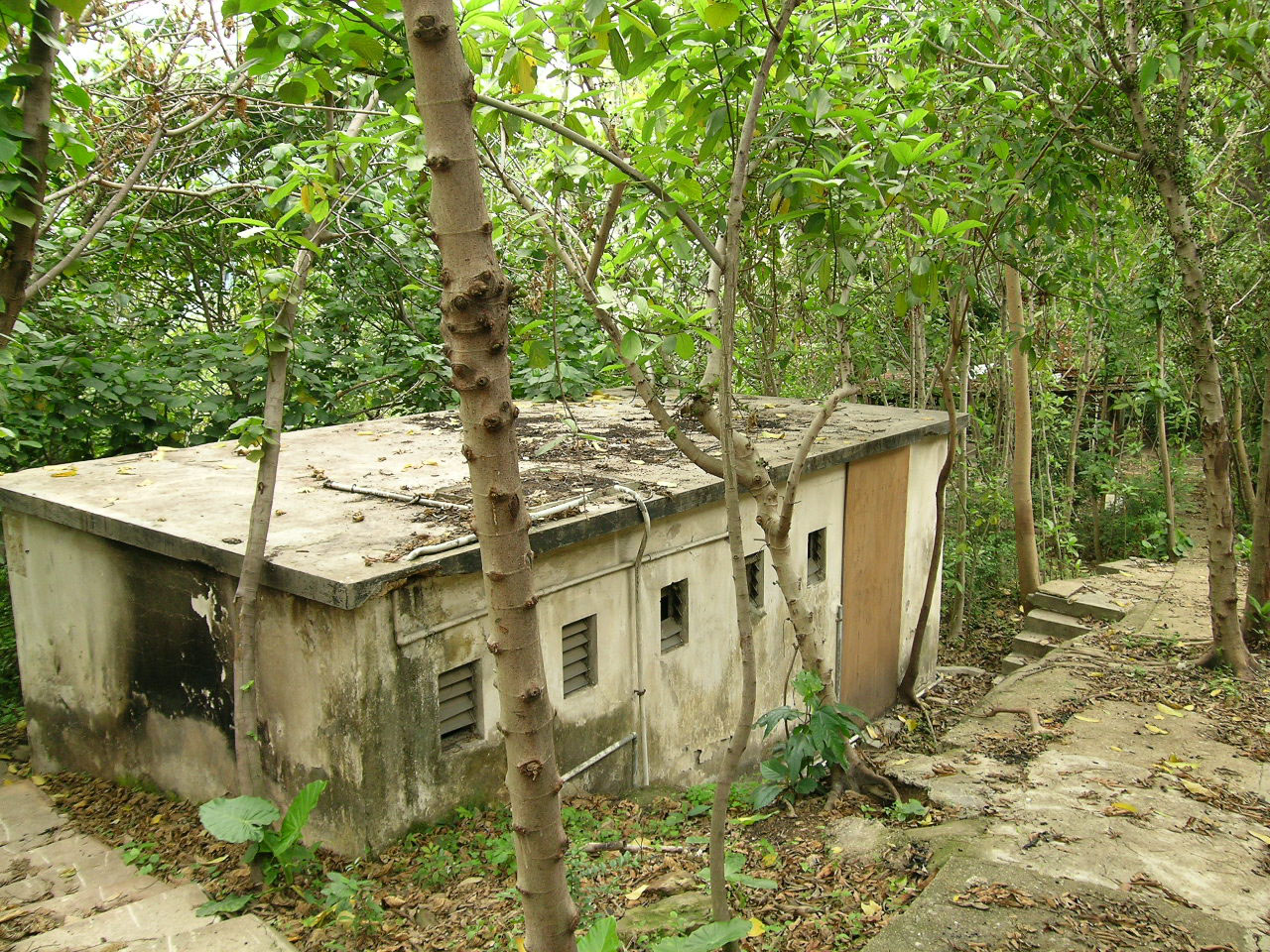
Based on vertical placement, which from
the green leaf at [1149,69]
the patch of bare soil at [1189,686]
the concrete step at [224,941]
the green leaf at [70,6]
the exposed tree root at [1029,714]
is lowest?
the exposed tree root at [1029,714]

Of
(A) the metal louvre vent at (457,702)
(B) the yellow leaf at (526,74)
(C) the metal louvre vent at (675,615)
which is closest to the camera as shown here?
(B) the yellow leaf at (526,74)

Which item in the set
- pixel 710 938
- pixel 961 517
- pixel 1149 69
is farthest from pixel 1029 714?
pixel 710 938

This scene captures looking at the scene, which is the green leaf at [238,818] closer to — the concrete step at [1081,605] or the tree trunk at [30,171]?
the tree trunk at [30,171]

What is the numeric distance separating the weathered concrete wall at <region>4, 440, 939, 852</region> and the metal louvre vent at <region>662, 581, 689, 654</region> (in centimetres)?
7

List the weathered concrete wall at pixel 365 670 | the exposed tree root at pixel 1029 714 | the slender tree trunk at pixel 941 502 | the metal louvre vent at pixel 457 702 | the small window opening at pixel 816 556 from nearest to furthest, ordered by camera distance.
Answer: the weathered concrete wall at pixel 365 670 < the metal louvre vent at pixel 457 702 < the slender tree trunk at pixel 941 502 < the exposed tree root at pixel 1029 714 < the small window opening at pixel 816 556

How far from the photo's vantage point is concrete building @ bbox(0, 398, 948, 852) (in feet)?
16.3

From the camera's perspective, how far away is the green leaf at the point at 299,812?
4.69m

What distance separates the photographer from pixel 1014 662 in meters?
10.5

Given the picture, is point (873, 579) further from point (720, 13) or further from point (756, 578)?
point (720, 13)

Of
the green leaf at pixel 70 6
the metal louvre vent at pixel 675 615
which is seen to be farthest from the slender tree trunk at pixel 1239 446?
the green leaf at pixel 70 6

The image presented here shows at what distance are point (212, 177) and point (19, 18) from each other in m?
8.90

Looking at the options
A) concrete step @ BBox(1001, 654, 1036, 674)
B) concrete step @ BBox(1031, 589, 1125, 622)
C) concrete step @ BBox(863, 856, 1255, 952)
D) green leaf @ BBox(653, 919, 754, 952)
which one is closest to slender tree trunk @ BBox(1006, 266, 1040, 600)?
concrete step @ BBox(1031, 589, 1125, 622)

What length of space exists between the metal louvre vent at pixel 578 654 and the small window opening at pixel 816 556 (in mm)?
2803

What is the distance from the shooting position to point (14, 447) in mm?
7855
